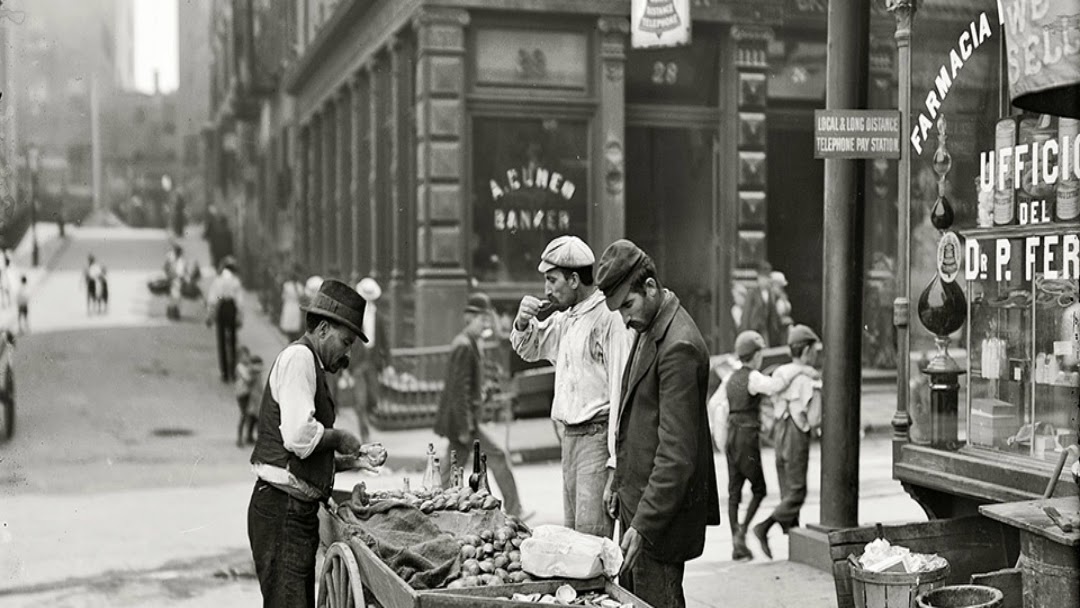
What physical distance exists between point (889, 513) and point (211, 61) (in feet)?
36.0

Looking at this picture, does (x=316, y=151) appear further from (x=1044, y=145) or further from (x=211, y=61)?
(x=1044, y=145)

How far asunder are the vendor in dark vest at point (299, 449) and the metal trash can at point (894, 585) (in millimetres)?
2595

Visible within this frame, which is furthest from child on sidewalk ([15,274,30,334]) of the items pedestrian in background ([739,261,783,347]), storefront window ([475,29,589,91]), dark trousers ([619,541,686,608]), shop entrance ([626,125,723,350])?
dark trousers ([619,541,686,608])

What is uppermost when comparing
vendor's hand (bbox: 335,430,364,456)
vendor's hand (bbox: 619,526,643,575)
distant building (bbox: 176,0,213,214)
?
distant building (bbox: 176,0,213,214)

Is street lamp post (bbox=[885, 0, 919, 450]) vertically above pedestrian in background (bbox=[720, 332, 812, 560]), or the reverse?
street lamp post (bbox=[885, 0, 919, 450])

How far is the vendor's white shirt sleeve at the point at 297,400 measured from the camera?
17.5 ft

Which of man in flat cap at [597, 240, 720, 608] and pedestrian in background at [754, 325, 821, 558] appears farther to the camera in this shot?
pedestrian in background at [754, 325, 821, 558]

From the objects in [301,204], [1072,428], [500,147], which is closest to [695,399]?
[1072,428]

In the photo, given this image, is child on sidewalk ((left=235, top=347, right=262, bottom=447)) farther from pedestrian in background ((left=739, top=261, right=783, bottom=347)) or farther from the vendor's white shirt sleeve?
the vendor's white shirt sleeve

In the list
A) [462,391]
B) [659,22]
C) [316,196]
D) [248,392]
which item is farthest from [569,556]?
[316,196]

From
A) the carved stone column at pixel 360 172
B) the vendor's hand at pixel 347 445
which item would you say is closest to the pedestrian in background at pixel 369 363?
the carved stone column at pixel 360 172

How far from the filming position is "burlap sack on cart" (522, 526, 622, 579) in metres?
4.43

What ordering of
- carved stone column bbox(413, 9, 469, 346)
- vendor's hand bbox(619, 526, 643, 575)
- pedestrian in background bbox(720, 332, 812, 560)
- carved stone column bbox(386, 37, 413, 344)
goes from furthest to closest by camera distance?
carved stone column bbox(386, 37, 413, 344)
carved stone column bbox(413, 9, 469, 346)
pedestrian in background bbox(720, 332, 812, 560)
vendor's hand bbox(619, 526, 643, 575)

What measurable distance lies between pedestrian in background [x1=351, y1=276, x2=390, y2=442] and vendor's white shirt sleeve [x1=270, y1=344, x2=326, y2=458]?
8.38 metres
